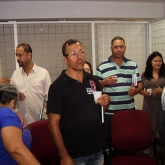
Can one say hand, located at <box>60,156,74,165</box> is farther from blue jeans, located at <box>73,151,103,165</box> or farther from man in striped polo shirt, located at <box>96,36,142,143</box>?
man in striped polo shirt, located at <box>96,36,142,143</box>

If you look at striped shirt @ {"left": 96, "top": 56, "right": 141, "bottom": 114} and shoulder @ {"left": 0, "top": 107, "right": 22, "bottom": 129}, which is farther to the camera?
striped shirt @ {"left": 96, "top": 56, "right": 141, "bottom": 114}

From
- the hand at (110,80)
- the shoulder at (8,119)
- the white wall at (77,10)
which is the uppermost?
the white wall at (77,10)

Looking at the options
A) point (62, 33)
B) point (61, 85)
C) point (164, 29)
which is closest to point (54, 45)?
point (62, 33)

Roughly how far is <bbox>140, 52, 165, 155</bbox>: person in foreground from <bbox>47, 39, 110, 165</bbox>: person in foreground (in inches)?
59.7

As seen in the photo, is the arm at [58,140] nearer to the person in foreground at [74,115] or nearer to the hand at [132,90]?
the person in foreground at [74,115]

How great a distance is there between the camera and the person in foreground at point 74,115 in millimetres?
A: 1513

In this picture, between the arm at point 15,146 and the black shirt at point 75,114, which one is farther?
the black shirt at point 75,114

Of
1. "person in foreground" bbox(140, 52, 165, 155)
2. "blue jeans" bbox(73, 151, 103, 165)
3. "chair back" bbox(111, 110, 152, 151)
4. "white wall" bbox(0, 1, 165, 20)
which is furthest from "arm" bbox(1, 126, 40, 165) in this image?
"white wall" bbox(0, 1, 165, 20)

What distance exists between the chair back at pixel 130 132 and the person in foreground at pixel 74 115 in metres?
0.67

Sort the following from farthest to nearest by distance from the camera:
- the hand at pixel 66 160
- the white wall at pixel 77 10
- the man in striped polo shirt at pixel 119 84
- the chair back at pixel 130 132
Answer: the white wall at pixel 77 10
the man in striped polo shirt at pixel 119 84
the chair back at pixel 130 132
the hand at pixel 66 160

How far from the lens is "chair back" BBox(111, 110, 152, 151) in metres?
2.27

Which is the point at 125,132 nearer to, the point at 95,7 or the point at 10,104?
the point at 10,104

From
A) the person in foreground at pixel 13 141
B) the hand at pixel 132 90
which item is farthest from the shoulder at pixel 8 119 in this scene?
the hand at pixel 132 90

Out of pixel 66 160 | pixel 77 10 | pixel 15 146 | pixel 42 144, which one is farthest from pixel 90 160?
pixel 77 10
